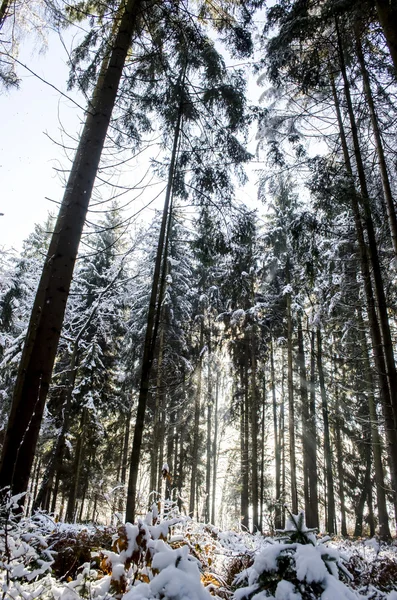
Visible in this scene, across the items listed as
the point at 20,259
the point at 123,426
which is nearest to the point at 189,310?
the point at 123,426

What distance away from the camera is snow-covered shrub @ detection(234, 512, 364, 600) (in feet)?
4.57

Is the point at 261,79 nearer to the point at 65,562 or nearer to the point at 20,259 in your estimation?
the point at 65,562

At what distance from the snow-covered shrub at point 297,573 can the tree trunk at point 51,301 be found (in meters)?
1.86

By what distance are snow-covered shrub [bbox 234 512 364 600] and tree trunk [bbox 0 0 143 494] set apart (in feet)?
6.09

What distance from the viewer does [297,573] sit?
142 centimetres

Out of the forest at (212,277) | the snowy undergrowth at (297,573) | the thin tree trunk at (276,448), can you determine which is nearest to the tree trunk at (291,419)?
the forest at (212,277)

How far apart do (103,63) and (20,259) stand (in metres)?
12.7

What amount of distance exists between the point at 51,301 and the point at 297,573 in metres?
3.04

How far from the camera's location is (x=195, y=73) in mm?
6391

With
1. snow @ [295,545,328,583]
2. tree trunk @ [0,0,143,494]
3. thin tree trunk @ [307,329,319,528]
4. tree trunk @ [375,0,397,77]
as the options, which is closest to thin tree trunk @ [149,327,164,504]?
thin tree trunk @ [307,329,319,528]

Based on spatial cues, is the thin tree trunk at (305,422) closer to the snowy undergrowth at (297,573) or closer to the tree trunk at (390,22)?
the tree trunk at (390,22)

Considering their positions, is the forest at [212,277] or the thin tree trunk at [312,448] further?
the thin tree trunk at [312,448]

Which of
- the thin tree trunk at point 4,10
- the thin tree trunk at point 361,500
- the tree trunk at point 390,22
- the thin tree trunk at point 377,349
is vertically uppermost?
the thin tree trunk at point 4,10

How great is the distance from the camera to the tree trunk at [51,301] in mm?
3088
